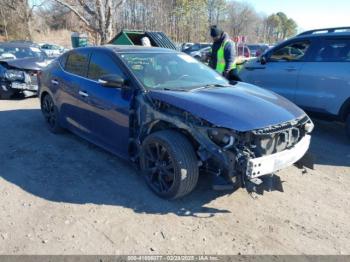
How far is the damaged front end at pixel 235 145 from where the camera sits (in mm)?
3281

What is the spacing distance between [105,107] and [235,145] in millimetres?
1875

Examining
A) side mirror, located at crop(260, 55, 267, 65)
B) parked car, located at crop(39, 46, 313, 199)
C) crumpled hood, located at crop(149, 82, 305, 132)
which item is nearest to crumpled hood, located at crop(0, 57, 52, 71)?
→ parked car, located at crop(39, 46, 313, 199)

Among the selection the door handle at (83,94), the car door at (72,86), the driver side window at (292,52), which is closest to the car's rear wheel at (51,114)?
the car door at (72,86)

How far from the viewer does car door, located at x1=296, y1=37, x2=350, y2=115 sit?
19.0ft

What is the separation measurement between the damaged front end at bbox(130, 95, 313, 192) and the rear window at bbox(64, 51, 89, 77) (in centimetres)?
165

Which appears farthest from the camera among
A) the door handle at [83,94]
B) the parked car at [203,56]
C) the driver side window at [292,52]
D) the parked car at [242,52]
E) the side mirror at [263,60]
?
the parked car at [242,52]

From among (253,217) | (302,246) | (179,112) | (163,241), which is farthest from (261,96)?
(163,241)

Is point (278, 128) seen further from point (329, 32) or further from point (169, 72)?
point (329, 32)

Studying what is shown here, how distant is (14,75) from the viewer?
9.23m

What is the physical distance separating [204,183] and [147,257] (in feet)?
4.85

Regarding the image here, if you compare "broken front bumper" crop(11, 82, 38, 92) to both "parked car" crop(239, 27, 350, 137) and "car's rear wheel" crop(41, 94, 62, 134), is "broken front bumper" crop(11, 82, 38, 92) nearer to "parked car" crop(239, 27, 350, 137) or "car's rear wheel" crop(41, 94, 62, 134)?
"car's rear wheel" crop(41, 94, 62, 134)

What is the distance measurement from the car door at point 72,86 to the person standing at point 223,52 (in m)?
2.98

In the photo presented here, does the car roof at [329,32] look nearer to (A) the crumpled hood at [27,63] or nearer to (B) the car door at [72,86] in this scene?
(B) the car door at [72,86]

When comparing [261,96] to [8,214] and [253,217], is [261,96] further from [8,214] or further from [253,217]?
[8,214]
